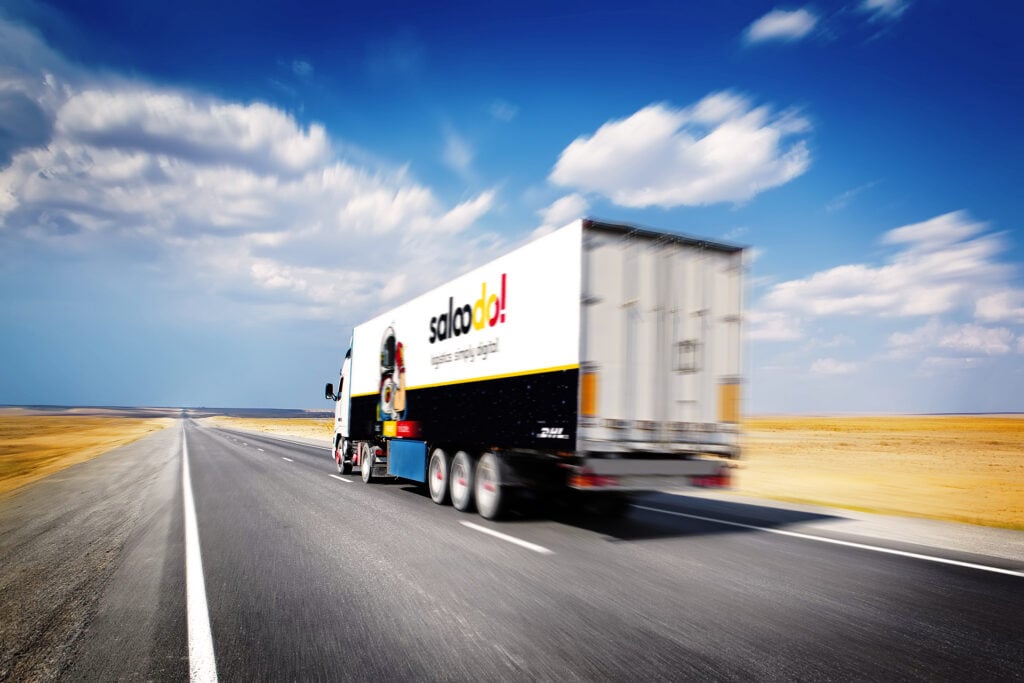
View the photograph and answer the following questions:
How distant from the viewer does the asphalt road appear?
400 cm

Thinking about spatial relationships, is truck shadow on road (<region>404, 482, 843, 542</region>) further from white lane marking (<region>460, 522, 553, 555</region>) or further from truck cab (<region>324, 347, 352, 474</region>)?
truck cab (<region>324, 347, 352, 474</region>)

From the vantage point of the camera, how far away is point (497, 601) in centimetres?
535

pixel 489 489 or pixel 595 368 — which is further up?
pixel 595 368

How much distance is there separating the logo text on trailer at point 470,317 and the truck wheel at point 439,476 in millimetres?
2030

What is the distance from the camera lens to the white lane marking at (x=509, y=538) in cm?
750

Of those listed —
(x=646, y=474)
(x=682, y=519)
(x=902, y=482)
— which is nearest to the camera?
(x=646, y=474)

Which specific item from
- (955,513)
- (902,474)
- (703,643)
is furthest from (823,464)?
(703,643)

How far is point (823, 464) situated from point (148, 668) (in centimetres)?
2446

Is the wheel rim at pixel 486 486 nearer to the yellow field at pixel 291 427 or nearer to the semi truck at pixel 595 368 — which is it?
the semi truck at pixel 595 368

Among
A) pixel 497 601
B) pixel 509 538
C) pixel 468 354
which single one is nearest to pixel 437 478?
pixel 468 354

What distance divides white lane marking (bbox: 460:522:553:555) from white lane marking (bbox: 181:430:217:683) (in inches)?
133

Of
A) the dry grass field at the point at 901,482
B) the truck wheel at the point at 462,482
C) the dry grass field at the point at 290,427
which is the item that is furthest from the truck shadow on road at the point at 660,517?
the dry grass field at the point at 290,427

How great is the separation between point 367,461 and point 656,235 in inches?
377

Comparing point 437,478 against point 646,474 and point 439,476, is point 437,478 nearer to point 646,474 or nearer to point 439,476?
point 439,476
